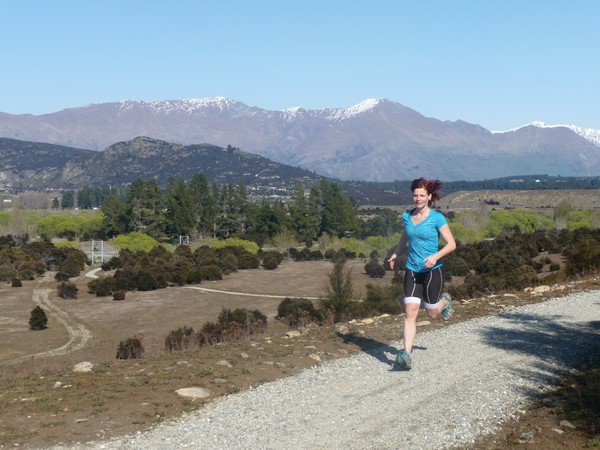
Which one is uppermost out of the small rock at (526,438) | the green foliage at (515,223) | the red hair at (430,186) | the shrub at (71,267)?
the red hair at (430,186)

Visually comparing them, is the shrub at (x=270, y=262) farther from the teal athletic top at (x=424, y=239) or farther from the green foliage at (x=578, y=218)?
the teal athletic top at (x=424, y=239)

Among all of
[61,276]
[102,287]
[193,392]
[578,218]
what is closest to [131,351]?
[193,392]

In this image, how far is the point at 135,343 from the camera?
19062mm

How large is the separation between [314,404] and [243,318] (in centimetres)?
3083

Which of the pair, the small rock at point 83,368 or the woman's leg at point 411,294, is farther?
the small rock at point 83,368

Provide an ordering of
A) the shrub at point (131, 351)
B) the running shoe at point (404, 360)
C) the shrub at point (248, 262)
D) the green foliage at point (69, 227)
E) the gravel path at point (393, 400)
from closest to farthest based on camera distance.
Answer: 1. the gravel path at point (393, 400)
2. the running shoe at point (404, 360)
3. the shrub at point (131, 351)
4. the shrub at point (248, 262)
5. the green foliage at point (69, 227)

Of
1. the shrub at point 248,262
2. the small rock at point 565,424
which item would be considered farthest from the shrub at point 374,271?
the small rock at point 565,424

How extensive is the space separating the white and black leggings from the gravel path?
0.96m

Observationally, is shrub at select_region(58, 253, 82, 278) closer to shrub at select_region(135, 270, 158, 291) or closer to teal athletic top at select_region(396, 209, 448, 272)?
shrub at select_region(135, 270, 158, 291)

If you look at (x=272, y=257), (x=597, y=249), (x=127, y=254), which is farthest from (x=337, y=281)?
(x=127, y=254)

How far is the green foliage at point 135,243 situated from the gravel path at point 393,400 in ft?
340

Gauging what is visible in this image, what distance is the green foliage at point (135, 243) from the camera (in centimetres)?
11156

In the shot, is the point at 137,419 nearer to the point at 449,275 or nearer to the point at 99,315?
the point at 99,315

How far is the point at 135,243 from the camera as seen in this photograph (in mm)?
Answer: 112812
